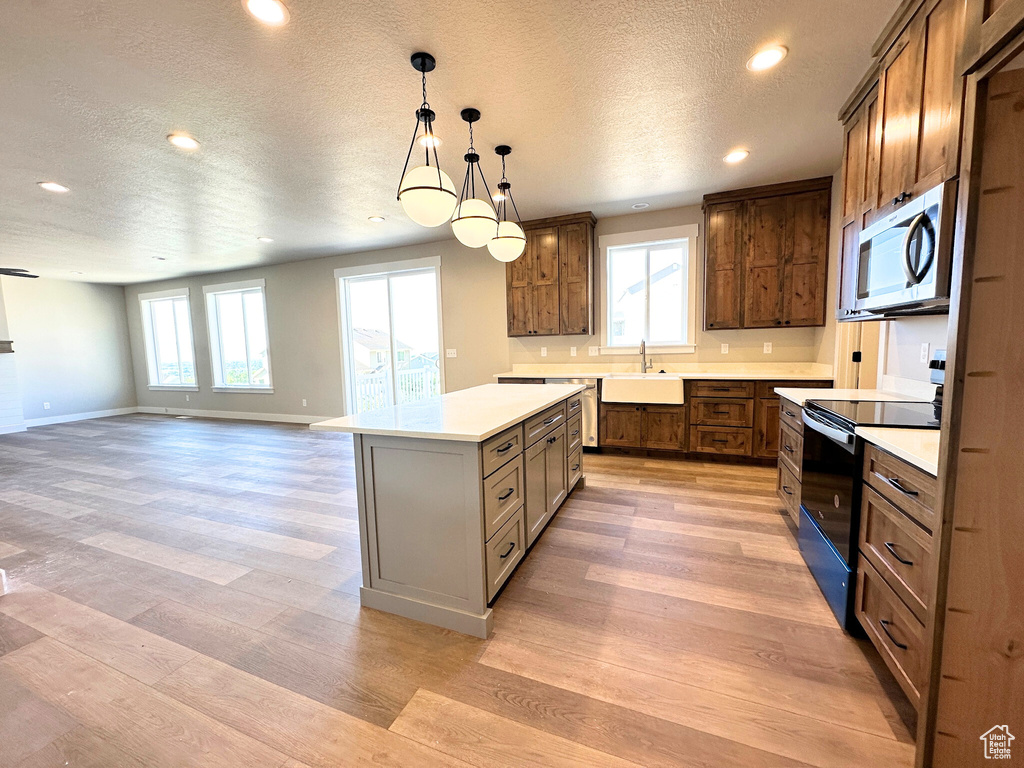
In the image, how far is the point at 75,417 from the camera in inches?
299

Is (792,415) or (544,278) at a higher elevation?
(544,278)

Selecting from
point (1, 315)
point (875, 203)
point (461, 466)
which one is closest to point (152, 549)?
point (461, 466)

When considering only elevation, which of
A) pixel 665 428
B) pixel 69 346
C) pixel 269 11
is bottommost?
pixel 665 428

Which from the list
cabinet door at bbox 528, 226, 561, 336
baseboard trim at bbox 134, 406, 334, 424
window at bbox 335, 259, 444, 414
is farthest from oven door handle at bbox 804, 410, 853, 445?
baseboard trim at bbox 134, 406, 334, 424

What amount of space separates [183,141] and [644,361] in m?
4.40

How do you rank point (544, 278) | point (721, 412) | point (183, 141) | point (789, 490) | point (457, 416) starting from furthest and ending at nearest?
1. point (544, 278)
2. point (721, 412)
3. point (183, 141)
4. point (789, 490)
5. point (457, 416)

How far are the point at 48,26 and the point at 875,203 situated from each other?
13.3 ft

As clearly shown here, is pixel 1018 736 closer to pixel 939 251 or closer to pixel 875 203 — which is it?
pixel 939 251

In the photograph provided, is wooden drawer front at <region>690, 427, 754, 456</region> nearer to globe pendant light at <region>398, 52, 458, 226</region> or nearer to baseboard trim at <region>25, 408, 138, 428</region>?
globe pendant light at <region>398, 52, 458, 226</region>

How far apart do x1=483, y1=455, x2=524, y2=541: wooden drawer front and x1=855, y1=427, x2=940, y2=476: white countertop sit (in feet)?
4.82

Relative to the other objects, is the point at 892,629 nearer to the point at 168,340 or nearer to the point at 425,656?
the point at 425,656

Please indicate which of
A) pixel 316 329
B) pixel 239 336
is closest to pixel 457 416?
pixel 316 329

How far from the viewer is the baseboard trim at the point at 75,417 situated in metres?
7.05

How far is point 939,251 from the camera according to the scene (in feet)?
5.15
